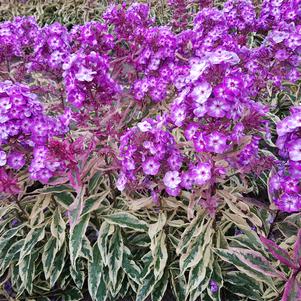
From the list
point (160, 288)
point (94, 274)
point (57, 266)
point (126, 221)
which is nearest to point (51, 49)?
point (126, 221)

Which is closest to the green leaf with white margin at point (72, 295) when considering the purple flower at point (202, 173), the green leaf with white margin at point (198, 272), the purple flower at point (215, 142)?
the green leaf with white margin at point (198, 272)

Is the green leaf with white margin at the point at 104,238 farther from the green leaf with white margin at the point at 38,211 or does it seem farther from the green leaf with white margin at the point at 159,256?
the green leaf with white margin at the point at 38,211

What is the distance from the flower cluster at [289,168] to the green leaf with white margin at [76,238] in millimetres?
1213

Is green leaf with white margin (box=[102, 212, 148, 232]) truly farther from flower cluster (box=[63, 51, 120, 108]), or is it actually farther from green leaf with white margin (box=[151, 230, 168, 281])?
flower cluster (box=[63, 51, 120, 108])

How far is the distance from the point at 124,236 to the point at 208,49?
158cm

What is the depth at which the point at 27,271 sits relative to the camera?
2832 mm

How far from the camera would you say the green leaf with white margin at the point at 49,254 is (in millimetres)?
2821

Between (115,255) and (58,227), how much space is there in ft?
1.45

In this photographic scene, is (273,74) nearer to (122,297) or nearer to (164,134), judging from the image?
(164,134)

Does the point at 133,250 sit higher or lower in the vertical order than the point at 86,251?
lower

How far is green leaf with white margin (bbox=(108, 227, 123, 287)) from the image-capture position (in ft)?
8.98

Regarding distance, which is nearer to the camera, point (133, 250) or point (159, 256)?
point (159, 256)

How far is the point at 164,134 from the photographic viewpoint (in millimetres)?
2369

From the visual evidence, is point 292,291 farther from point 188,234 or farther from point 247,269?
point 188,234
